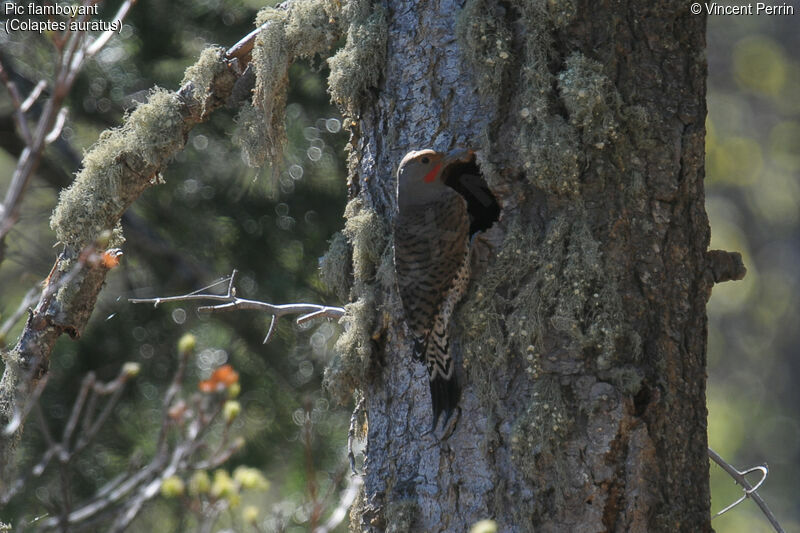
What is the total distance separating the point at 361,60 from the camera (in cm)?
293

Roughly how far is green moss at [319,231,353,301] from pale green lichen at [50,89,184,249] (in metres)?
0.71

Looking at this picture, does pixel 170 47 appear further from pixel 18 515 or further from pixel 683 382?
pixel 683 382

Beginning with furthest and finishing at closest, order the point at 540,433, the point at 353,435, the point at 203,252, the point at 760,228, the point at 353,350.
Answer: the point at 760,228
the point at 203,252
the point at 353,435
the point at 353,350
the point at 540,433

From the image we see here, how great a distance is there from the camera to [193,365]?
5383 millimetres

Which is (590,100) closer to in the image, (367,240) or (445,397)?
(367,240)

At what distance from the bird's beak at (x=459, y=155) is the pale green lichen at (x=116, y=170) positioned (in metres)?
1.06

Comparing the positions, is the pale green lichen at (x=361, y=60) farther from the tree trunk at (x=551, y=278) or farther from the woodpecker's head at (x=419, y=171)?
the woodpecker's head at (x=419, y=171)

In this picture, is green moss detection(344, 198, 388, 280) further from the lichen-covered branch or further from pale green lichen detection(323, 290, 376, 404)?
the lichen-covered branch

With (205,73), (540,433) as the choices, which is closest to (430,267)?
(540,433)

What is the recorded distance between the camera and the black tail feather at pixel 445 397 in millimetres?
2646

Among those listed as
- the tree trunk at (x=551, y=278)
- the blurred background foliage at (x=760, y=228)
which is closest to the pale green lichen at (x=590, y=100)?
the tree trunk at (x=551, y=278)

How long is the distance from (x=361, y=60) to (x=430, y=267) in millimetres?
751

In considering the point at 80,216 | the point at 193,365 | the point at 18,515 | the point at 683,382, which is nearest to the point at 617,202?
the point at 683,382

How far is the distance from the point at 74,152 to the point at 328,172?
60.2 inches
